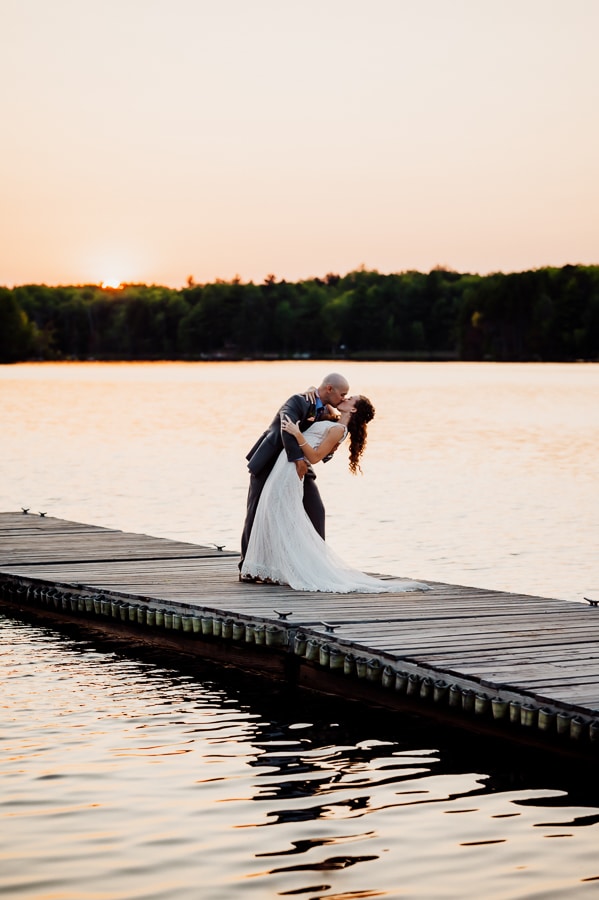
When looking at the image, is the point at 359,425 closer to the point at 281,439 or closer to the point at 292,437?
the point at 292,437

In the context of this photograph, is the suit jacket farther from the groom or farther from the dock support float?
the dock support float

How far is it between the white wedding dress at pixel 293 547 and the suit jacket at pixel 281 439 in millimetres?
70

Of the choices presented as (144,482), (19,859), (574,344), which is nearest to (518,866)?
(19,859)

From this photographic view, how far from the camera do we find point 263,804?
7.80 m

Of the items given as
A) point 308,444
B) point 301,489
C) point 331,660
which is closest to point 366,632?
point 331,660

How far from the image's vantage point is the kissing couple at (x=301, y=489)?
11.4 meters

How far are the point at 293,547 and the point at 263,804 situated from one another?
4050mm

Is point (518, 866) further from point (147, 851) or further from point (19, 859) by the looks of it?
point (19, 859)

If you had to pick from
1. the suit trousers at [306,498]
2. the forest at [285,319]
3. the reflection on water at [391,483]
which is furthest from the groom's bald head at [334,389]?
the forest at [285,319]

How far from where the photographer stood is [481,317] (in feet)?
539

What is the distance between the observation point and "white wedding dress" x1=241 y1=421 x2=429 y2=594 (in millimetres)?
11531

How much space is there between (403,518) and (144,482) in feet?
28.6

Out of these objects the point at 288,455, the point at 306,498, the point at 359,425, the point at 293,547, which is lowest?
the point at 293,547

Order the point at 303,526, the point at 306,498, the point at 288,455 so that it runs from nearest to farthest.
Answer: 1. the point at 288,455
2. the point at 303,526
3. the point at 306,498
